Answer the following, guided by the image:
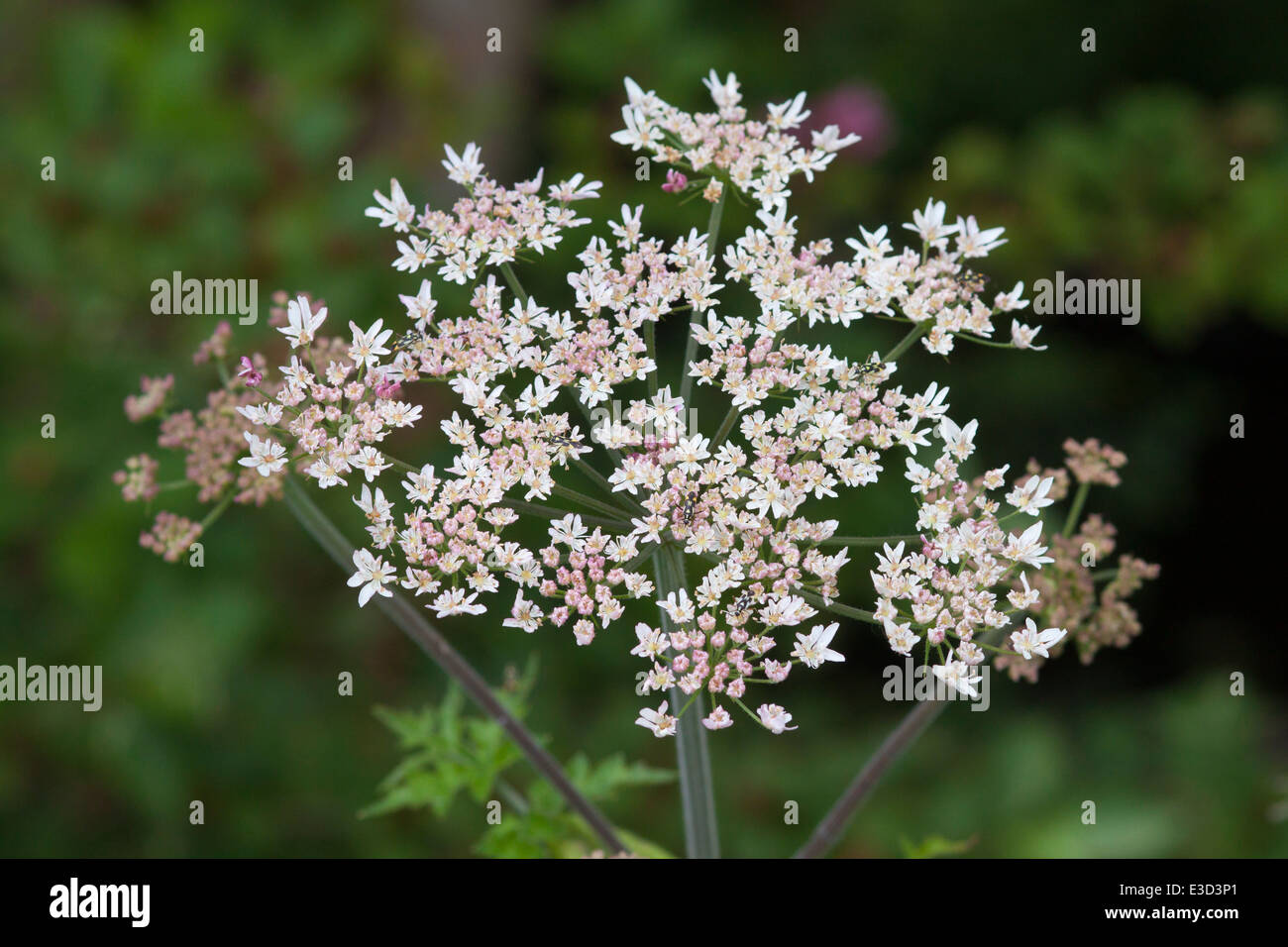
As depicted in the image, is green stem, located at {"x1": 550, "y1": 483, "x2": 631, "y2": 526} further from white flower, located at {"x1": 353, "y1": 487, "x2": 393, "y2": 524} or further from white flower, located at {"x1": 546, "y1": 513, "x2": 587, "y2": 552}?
white flower, located at {"x1": 353, "y1": 487, "x2": 393, "y2": 524}

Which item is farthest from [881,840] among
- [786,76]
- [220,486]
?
[786,76]

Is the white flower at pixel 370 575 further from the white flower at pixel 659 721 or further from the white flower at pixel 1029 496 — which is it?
the white flower at pixel 1029 496

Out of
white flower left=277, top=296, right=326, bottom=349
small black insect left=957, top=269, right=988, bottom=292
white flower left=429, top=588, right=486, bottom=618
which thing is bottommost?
white flower left=429, top=588, right=486, bottom=618

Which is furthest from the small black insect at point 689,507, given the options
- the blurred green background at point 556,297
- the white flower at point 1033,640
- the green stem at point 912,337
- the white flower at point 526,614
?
the blurred green background at point 556,297

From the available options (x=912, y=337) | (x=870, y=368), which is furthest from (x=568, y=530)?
(x=912, y=337)

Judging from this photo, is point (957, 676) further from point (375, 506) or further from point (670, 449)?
point (375, 506)

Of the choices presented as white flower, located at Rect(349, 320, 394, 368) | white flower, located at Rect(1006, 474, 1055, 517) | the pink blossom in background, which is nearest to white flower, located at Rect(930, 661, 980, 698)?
white flower, located at Rect(1006, 474, 1055, 517)

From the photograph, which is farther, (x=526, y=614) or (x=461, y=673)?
(x=461, y=673)
